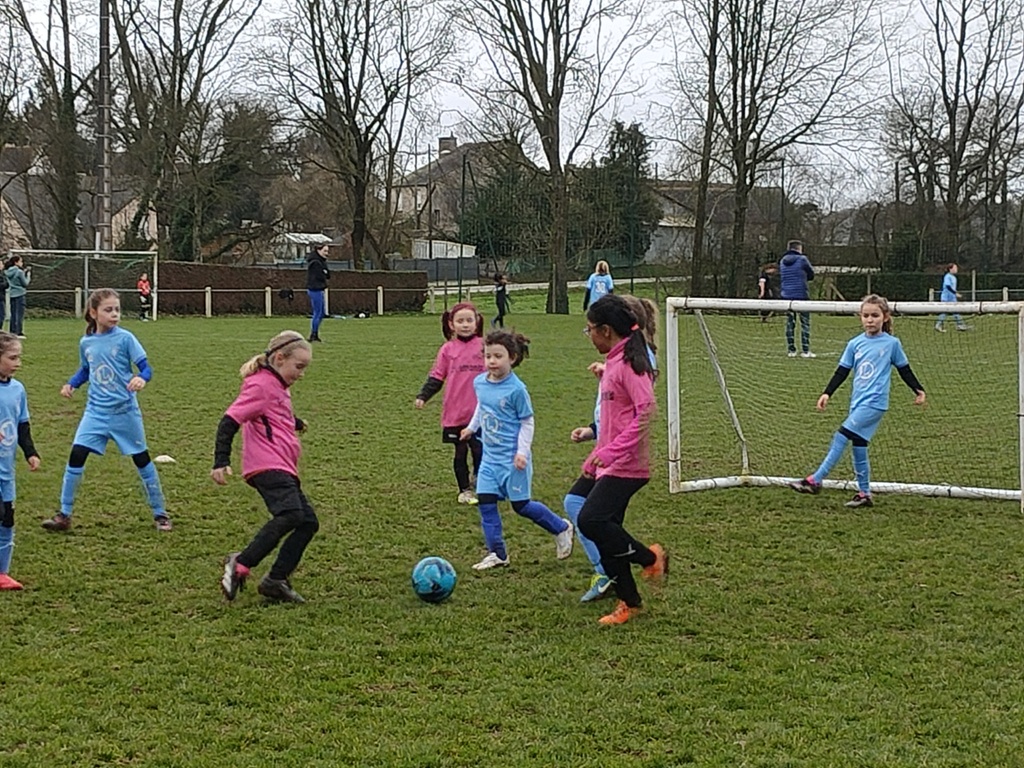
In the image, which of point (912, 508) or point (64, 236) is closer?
point (912, 508)

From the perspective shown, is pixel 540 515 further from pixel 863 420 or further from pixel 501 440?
pixel 863 420

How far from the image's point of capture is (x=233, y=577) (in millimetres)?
5906

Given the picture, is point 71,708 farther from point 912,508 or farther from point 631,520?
point 912,508

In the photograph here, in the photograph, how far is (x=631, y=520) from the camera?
314 inches

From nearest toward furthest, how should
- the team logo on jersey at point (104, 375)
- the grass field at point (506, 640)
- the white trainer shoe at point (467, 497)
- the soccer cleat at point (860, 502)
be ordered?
the grass field at point (506, 640), the team logo on jersey at point (104, 375), the soccer cleat at point (860, 502), the white trainer shoe at point (467, 497)

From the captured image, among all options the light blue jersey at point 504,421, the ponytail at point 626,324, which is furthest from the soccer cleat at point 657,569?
the light blue jersey at point 504,421

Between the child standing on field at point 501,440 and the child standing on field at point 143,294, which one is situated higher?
the child standing on field at point 143,294

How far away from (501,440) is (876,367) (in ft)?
9.94

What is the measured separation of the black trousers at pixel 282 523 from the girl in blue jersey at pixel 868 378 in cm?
386

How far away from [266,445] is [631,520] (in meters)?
2.94

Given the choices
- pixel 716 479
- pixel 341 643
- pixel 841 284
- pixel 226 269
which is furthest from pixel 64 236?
pixel 341 643

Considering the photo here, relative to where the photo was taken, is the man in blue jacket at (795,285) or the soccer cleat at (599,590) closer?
the soccer cleat at (599,590)

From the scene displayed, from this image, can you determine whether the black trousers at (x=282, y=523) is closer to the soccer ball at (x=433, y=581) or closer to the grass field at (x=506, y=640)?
the grass field at (x=506, y=640)

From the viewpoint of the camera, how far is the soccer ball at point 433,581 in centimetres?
594
